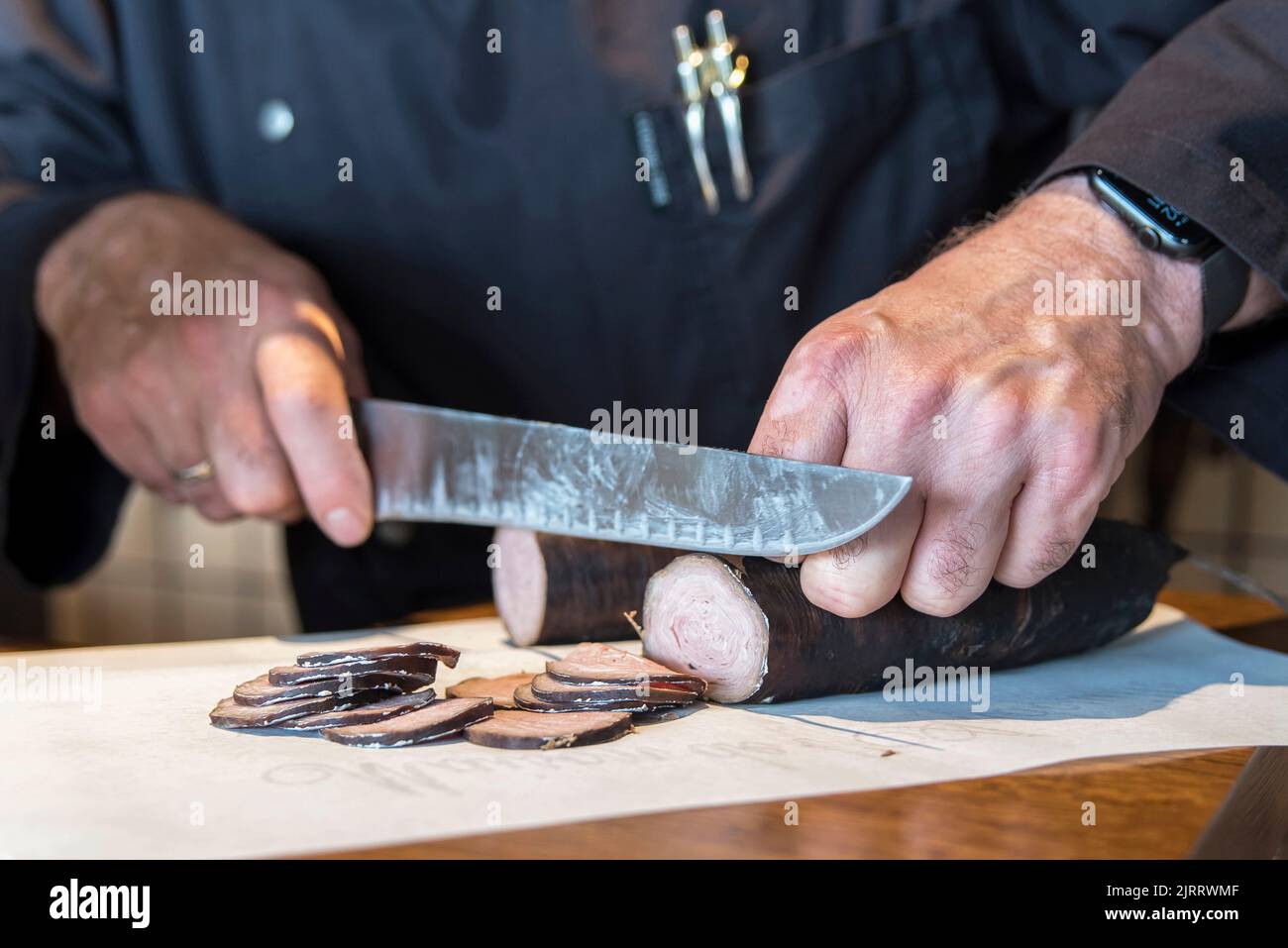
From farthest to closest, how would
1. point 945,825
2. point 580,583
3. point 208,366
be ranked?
point 208,366 < point 580,583 < point 945,825

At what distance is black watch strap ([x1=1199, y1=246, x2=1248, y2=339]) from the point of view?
1297mm

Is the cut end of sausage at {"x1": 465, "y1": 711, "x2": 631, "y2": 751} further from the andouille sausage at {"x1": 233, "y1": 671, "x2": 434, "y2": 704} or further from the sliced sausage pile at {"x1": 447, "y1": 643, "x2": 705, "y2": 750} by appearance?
the andouille sausage at {"x1": 233, "y1": 671, "x2": 434, "y2": 704}

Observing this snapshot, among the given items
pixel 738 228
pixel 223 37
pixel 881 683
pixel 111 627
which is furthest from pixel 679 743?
pixel 111 627

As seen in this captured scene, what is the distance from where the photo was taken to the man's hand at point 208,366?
1.56 m

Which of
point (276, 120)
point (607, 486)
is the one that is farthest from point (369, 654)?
point (276, 120)

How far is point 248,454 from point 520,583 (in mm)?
439

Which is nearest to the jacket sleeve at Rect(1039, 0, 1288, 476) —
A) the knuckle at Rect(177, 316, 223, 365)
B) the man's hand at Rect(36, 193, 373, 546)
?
the man's hand at Rect(36, 193, 373, 546)

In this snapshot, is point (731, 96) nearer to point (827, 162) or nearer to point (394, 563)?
point (827, 162)

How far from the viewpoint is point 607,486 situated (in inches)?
52.2

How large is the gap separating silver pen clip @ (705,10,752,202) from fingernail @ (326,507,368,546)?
75 centimetres

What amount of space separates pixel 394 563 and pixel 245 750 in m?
1.07

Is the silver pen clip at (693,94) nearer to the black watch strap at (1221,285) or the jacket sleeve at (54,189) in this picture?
the black watch strap at (1221,285)

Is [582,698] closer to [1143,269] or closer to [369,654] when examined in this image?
[369,654]

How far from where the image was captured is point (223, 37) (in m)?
1.92
